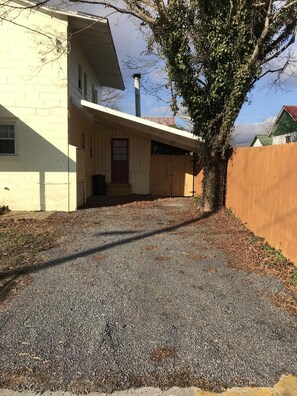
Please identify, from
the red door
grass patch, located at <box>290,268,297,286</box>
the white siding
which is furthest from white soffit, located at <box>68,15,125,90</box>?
grass patch, located at <box>290,268,297,286</box>

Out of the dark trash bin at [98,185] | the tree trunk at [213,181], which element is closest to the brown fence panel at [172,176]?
the dark trash bin at [98,185]

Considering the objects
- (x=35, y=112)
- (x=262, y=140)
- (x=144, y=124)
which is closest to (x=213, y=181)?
(x=144, y=124)

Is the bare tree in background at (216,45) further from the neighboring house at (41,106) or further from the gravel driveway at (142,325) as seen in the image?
the gravel driveway at (142,325)

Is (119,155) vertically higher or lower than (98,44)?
lower

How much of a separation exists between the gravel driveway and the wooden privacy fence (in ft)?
3.41

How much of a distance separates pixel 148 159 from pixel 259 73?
814 centimetres

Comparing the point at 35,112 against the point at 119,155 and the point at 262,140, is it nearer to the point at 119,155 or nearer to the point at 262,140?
the point at 119,155

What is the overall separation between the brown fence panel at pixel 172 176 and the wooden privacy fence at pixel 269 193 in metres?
7.62

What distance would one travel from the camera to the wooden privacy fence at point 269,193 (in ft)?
20.6

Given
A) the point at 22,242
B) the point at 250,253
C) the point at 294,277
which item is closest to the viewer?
the point at 294,277

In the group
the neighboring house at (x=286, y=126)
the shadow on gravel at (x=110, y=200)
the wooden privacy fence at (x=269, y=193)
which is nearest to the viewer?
the wooden privacy fence at (x=269, y=193)

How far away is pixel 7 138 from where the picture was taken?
40.7 feet

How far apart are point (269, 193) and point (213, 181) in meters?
4.65

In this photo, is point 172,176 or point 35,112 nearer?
point 35,112
